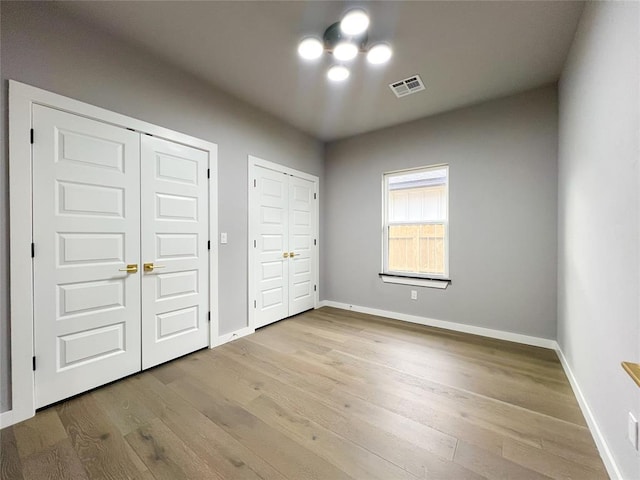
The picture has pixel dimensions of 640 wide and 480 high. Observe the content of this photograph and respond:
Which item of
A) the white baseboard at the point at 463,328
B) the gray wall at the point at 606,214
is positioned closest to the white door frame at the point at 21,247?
the gray wall at the point at 606,214

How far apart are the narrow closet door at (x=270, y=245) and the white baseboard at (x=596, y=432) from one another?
300cm

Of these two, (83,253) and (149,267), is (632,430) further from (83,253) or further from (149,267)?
(83,253)

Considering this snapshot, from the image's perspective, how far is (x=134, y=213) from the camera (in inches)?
87.6

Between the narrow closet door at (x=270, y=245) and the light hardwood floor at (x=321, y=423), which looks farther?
the narrow closet door at (x=270, y=245)

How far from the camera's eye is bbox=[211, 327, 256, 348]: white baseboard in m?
2.87

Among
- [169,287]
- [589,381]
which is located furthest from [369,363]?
[169,287]

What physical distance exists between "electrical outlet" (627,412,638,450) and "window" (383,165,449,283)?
2.30m

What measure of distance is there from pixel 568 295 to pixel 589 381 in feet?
2.77

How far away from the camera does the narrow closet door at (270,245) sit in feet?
→ 11.0

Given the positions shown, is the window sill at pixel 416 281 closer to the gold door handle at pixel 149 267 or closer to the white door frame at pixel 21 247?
A: the gold door handle at pixel 149 267

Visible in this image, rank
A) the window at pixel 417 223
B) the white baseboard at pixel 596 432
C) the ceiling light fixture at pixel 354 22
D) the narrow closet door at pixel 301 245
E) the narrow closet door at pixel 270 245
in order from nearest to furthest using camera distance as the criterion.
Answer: the white baseboard at pixel 596 432 < the ceiling light fixture at pixel 354 22 < the narrow closet door at pixel 270 245 < the window at pixel 417 223 < the narrow closet door at pixel 301 245

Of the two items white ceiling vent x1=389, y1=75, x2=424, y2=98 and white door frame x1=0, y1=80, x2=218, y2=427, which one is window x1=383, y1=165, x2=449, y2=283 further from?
white door frame x1=0, y1=80, x2=218, y2=427

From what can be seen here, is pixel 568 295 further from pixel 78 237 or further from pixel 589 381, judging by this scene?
pixel 78 237

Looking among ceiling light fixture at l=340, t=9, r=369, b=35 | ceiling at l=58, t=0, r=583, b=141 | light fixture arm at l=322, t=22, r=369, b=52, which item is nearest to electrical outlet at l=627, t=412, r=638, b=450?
ceiling at l=58, t=0, r=583, b=141
